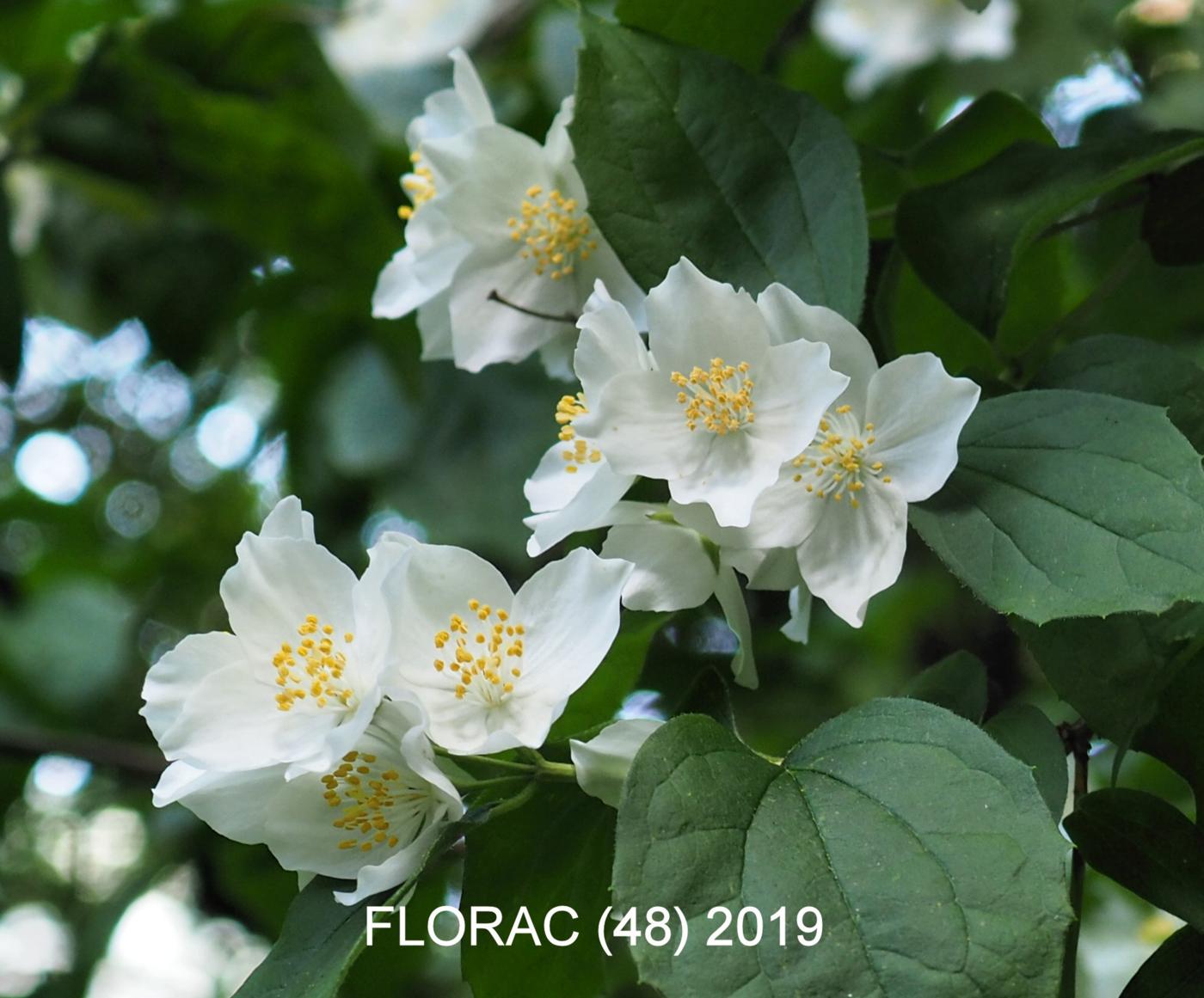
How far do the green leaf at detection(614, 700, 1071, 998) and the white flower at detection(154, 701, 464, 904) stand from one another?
148 mm

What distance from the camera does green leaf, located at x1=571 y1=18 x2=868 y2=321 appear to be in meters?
0.87

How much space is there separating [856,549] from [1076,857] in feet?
0.79

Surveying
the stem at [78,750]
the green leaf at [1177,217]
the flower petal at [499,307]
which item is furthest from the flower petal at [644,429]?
the stem at [78,750]

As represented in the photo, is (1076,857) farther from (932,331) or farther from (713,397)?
(932,331)

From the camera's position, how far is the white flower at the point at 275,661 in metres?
0.75

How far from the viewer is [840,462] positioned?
821 mm

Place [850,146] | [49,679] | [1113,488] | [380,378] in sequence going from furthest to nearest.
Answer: [380,378], [49,679], [850,146], [1113,488]

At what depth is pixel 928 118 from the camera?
183 cm

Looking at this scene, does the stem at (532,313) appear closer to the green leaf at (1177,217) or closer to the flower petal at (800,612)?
the flower petal at (800,612)

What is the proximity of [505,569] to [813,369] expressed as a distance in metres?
1.35

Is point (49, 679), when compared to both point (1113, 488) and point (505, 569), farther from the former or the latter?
point (1113, 488)

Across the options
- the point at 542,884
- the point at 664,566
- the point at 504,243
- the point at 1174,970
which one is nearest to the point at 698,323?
the point at 664,566

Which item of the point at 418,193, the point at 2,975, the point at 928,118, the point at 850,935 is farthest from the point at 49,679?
the point at 850,935

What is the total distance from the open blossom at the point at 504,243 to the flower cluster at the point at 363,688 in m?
0.26
